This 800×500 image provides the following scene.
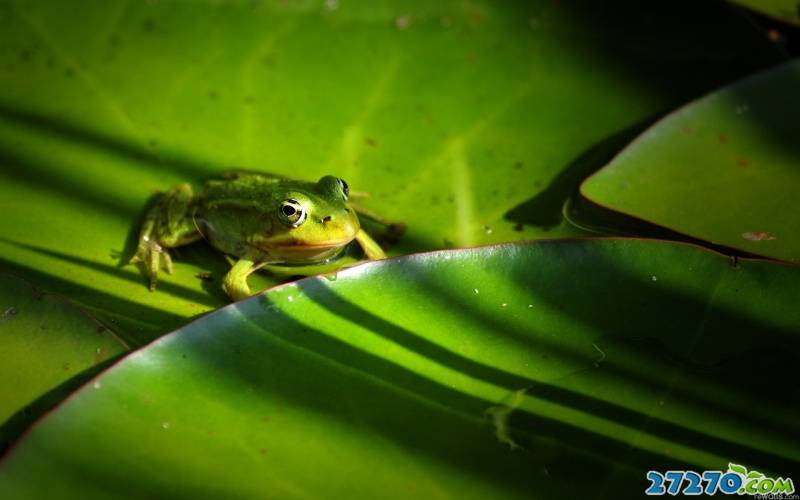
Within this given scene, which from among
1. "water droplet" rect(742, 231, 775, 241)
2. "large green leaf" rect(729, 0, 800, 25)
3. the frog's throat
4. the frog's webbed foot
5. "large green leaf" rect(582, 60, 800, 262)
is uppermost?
"large green leaf" rect(729, 0, 800, 25)

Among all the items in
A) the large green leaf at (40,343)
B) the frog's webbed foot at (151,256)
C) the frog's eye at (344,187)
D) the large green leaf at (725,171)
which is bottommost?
the large green leaf at (40,343)

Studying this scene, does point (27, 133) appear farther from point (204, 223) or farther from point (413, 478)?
point (413, 478)

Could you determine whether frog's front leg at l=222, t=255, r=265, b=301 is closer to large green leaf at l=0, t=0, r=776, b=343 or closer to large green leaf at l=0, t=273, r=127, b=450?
large green leaf at l=0, t=0, r=776, b=343

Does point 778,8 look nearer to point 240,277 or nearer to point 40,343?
point 240,277

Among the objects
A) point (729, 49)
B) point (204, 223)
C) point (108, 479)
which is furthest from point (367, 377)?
point (729, 49)

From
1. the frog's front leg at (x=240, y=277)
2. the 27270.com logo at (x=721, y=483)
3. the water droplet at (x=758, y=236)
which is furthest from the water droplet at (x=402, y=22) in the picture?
the 27270.com logo at (x=721, y=483)

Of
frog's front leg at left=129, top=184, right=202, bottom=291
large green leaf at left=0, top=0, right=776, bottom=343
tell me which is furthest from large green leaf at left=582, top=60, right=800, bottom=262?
frog's front leg at left=129, top=184, right=202, bottom=291

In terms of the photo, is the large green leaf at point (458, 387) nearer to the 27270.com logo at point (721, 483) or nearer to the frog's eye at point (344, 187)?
the 27270.com logo at point (721, 483)
